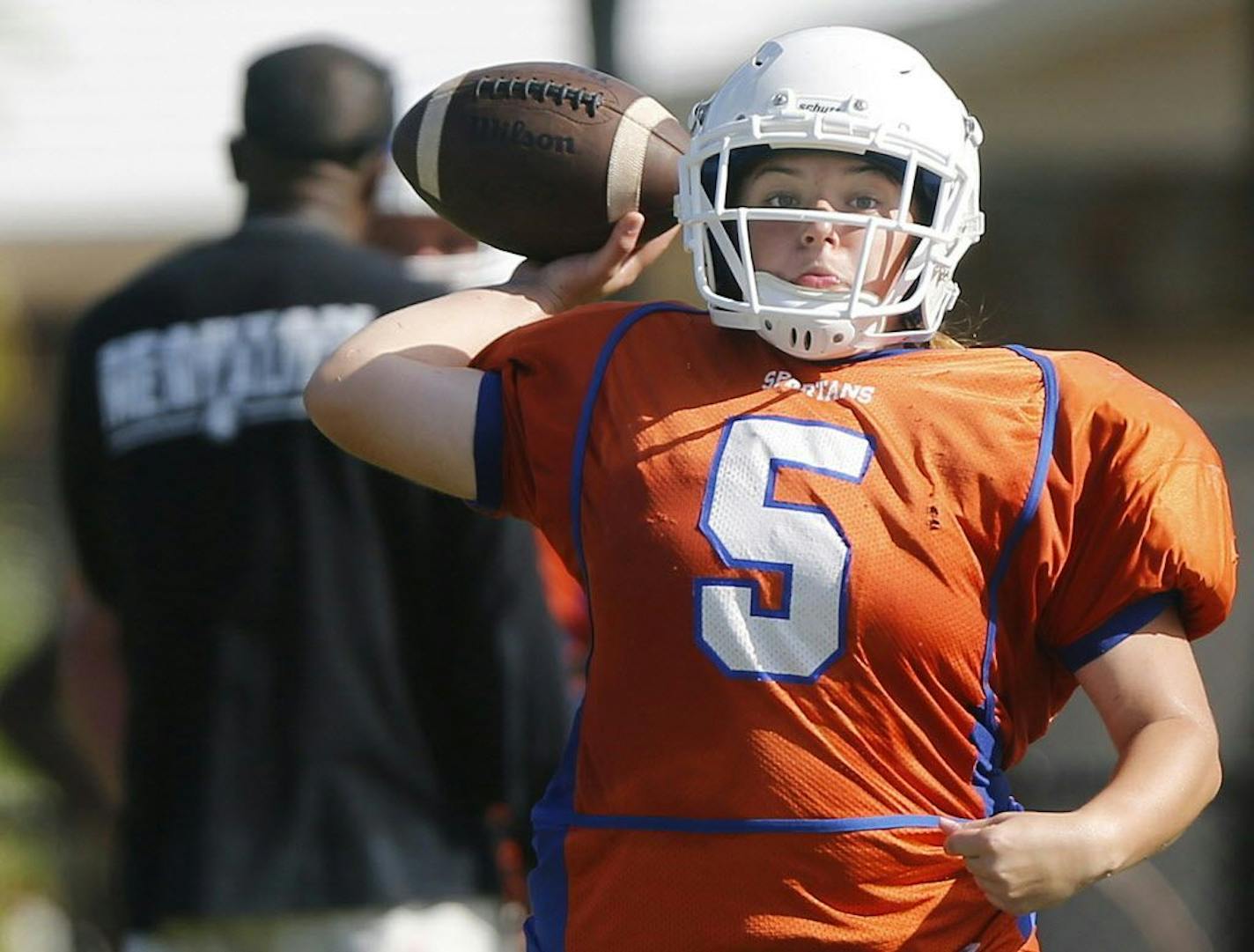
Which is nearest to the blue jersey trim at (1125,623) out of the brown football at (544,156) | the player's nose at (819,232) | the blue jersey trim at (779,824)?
the blue jersey trim at (779,824)

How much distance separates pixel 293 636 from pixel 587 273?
1.11 meters

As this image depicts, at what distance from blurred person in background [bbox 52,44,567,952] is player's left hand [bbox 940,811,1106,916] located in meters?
1.56

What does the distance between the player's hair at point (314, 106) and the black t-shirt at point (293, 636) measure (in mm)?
244

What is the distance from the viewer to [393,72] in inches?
163

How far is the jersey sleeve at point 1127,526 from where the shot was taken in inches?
91.2

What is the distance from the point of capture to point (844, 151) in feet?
7.98

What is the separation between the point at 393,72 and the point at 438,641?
1.11m

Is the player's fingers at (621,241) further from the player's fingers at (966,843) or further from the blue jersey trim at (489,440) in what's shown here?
the player's fingers at (966,843)

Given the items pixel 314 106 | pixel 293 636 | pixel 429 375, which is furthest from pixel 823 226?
pixel 314 106

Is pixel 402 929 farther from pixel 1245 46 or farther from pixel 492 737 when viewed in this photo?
pixel 1245 46

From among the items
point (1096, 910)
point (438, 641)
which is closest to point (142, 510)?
point (438, 641)

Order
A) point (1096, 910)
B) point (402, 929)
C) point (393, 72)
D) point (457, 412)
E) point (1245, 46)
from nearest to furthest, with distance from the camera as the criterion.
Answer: point (457, 412), point (402, 929), point (393, 72), point (1096, 910), point (1245, 46)

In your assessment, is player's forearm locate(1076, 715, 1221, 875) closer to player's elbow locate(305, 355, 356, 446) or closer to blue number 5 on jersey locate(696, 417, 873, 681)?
blue number 5 on jersey locate(696, 417, 873, 681)

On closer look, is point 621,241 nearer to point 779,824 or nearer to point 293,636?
point 779,824
